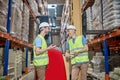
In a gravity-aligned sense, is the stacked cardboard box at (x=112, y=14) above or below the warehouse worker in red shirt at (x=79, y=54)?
above

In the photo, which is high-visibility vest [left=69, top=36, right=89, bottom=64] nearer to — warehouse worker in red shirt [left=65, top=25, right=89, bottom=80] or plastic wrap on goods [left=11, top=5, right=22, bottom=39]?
warehouse worker in red shirt [left=65, top=25, right=89, bottom=80]

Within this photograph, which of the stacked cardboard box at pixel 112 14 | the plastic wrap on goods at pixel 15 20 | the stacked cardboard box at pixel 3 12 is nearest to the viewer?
the stacked cardboard box at pixel 112 14

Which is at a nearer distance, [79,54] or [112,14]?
[79,54]

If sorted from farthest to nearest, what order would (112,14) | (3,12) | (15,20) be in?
(15,20) → (3,12) → (112,14)

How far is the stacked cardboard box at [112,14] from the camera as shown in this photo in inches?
150

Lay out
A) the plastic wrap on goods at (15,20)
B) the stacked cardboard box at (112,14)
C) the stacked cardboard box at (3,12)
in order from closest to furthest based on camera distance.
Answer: the stacked cardboard box at (112,14) < the stacked cardboard box at (3,12) < the plastic wrap on goods at (15,20)

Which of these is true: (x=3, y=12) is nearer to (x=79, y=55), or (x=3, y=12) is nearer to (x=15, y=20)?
(x=15, y=20)

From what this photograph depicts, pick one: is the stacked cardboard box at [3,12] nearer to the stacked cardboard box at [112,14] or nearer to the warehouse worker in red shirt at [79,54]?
the warehouse worker in red shirt at [79,54]

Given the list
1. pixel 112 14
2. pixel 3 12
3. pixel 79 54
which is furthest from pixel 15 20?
pixel 112 14

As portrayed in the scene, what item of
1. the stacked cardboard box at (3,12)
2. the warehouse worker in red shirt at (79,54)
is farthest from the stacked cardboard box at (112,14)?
the stacked cardboard box at (3,12)

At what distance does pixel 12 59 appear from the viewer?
530 centimetres

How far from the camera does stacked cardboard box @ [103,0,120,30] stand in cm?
382

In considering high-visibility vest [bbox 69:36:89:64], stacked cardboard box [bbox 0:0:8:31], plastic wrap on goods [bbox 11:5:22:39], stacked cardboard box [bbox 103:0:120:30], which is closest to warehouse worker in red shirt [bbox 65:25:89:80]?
high-visibility vest [bbox 69:36:89:64]

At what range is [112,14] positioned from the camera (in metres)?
3.98
